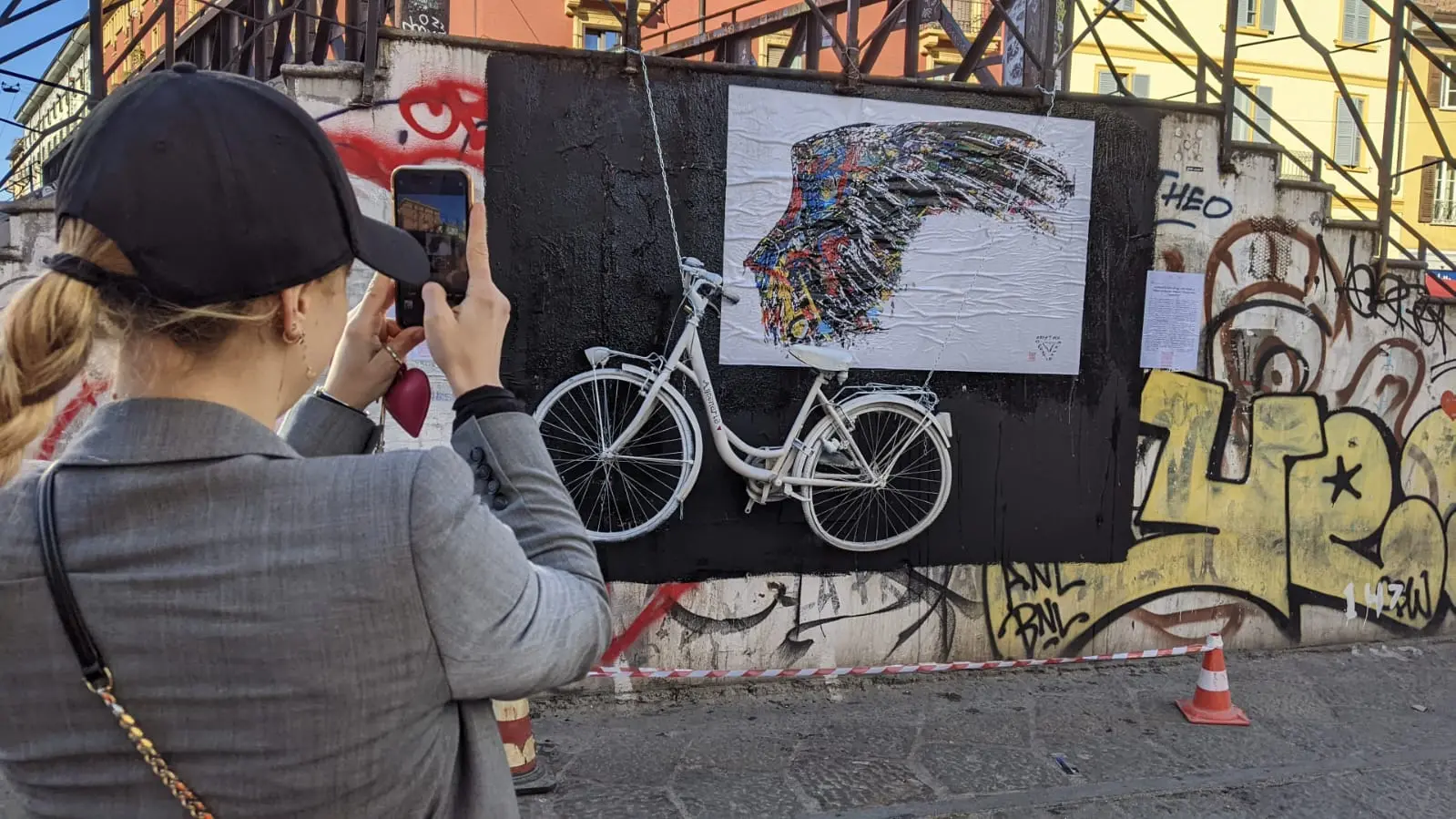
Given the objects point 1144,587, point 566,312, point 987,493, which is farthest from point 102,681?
point 1144,587

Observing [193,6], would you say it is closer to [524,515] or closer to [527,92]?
[527,92]

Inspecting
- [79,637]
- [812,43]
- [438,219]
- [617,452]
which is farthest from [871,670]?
[812,43]

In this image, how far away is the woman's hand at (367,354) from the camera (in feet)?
4.66

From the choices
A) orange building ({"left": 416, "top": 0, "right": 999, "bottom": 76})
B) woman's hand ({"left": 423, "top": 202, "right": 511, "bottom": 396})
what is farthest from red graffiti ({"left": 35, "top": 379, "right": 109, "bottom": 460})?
orange building ({"left": 416, "top": 0, "right": 999, "bottom": 76})

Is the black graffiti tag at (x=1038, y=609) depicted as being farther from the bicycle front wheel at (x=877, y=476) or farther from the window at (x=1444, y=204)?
the window at (x=1444, y=204)

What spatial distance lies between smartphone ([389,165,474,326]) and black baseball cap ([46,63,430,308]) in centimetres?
31

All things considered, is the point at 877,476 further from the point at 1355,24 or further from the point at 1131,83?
the point at 1355,24

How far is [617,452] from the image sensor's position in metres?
4.72

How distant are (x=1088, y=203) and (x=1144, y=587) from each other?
2209 mm

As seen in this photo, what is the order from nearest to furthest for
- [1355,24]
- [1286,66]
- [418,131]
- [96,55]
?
[418,131], [96,55], [1286,66], [1355,24]

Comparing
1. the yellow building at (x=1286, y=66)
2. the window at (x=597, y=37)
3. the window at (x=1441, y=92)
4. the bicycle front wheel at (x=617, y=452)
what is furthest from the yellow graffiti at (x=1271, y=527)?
the window at (x=1441, y=92)

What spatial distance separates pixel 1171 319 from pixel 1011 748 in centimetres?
259

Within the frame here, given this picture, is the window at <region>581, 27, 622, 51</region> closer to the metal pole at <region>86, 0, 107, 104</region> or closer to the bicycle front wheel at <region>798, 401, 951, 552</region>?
the metal pole at <region>86, 0, 107, 104</region>

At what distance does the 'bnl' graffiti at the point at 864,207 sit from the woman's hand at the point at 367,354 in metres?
3.58
